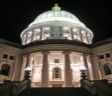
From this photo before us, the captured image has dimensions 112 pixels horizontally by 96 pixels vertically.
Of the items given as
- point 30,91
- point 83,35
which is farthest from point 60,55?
point 30,91

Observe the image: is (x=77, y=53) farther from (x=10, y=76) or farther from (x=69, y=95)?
(x=69, y=95)

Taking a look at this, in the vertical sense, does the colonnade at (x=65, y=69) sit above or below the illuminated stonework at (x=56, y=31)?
below

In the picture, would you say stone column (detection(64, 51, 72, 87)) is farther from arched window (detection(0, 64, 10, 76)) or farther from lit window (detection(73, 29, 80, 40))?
lit window (detection(73, 29, 80, 40))

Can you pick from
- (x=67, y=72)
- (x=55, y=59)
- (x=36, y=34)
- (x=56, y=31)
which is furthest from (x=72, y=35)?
(x=67, y=72)

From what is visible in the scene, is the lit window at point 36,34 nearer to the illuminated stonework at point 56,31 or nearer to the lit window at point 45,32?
the illuminated stonework at point 56,31

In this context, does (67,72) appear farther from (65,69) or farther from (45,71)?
(45,71)

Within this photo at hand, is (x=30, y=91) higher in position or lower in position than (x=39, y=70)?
lower

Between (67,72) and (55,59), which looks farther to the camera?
(55,59)

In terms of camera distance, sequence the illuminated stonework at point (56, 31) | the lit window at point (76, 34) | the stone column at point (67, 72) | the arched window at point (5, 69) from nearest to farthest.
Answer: the stone column at point (67, 72)
the arched window at point (5, 69)
the illuminated stonework at point (56, 31)
the lit window at point (76, 34)

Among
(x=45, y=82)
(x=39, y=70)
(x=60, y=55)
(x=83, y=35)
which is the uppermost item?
(x=83, y=35)

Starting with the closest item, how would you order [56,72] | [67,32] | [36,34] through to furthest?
[56,72]
[67,32]
[36,34]

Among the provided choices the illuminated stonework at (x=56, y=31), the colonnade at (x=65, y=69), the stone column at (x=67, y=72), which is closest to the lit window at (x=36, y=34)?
the illuminated stonework at (x=56, y=31)

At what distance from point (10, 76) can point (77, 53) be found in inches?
545

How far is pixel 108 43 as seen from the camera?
4116cm
